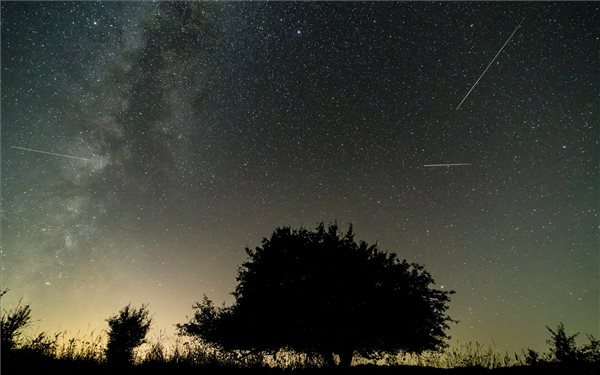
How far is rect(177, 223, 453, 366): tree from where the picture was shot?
1672 cm

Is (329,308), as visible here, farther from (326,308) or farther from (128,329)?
(128,329)

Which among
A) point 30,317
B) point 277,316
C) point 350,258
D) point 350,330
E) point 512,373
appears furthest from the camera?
point 350,258

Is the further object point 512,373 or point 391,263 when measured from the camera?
point 391,263

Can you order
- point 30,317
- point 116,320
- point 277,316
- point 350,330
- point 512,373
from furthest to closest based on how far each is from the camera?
point 116,320 < point 277,316 < point 350,330 < point 30,317 < point 512,373

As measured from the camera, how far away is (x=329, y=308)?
1678cm

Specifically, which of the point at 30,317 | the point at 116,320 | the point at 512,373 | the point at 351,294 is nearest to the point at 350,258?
the point at 351,294

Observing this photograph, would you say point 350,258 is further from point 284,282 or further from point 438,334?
point 438,334

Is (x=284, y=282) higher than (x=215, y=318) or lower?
higher

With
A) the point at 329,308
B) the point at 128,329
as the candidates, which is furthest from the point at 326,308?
the point at 128,329

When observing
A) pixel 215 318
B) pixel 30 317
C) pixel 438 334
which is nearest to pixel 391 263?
pixel 438 334

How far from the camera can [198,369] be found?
24.2 feet

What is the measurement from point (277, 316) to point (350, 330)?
403 centimetres

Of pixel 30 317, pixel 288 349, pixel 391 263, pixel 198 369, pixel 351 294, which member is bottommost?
pixel 288 349

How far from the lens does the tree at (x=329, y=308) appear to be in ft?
54.9
